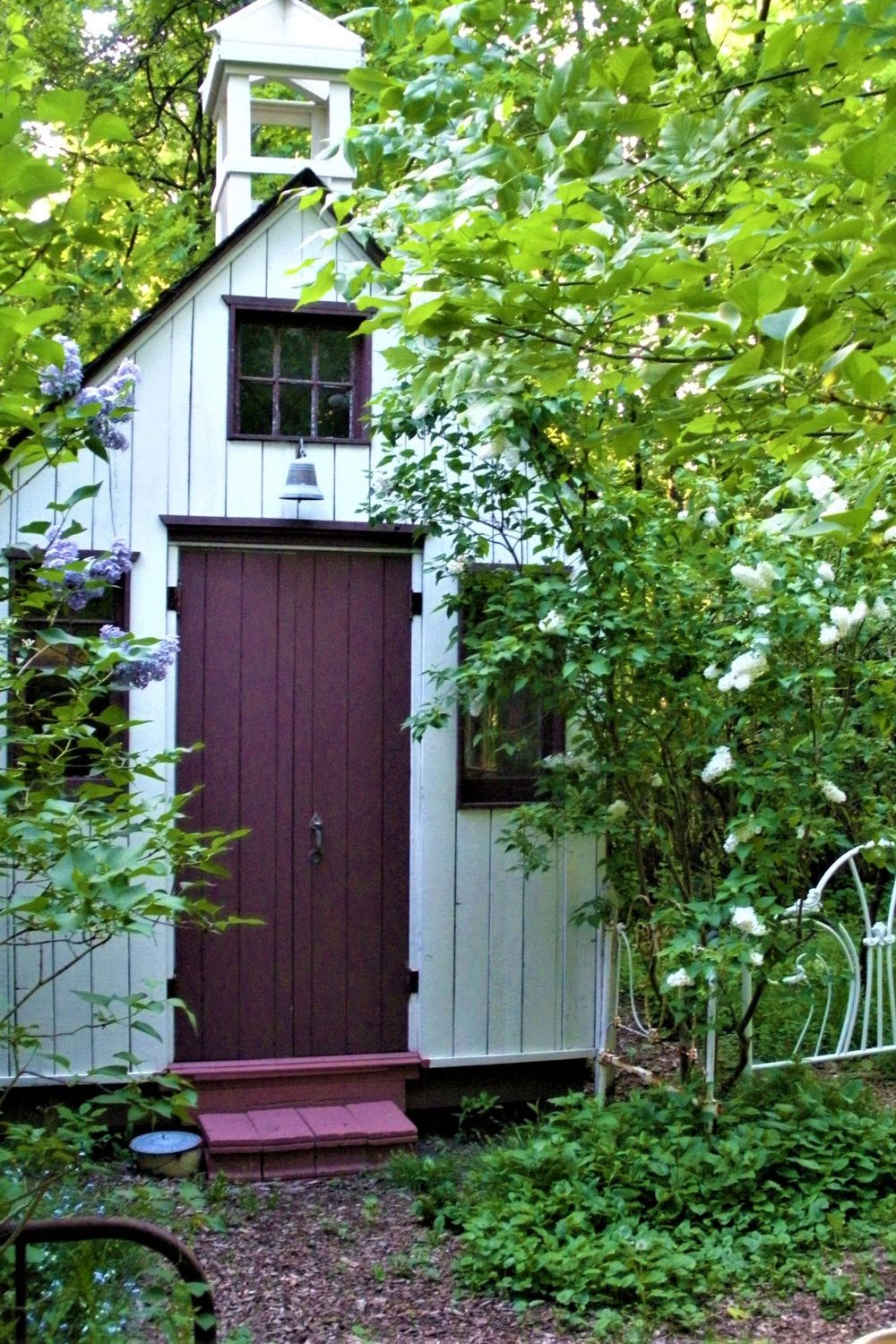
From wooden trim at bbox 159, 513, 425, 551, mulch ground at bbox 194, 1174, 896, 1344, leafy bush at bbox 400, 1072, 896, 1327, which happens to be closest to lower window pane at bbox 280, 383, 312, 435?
wooden trim at bbox 159, 513, 425, 551

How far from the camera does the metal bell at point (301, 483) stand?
241 inches

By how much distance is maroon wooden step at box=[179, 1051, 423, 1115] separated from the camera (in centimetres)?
604

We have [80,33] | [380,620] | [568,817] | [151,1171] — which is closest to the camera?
[151,1171]

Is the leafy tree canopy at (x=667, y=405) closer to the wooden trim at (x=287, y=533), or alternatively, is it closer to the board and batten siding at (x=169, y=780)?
the wooden trim at (x=287, y=533)

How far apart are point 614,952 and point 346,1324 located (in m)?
2.48

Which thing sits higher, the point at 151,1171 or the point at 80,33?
the point at 80,33

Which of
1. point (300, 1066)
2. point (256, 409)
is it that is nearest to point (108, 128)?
point (256, 409)

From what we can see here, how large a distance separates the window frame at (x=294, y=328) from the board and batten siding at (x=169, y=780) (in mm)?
38

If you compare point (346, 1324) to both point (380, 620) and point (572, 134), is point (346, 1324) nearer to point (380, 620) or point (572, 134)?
point (380, 620)

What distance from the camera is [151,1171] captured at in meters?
5.59

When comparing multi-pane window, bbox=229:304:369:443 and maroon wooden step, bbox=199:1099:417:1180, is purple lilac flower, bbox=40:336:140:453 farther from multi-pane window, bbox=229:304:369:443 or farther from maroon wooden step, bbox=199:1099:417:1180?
maroon wooden step, bbox=199:1099:417:1180

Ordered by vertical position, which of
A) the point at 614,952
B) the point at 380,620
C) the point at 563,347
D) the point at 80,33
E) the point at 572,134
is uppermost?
the point at 80,33

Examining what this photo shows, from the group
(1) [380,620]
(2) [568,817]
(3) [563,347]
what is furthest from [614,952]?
(3) [563,347]

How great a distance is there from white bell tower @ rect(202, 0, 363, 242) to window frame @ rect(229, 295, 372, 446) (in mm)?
618
